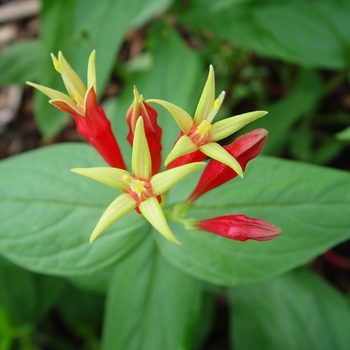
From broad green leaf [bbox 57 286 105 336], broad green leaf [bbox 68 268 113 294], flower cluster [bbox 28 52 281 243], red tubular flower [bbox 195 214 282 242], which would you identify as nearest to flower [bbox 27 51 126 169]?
flower cluster [bbox 28 52 281 243]

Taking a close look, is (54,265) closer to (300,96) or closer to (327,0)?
(300,96)

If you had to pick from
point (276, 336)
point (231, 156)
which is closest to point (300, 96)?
point (276, 336)

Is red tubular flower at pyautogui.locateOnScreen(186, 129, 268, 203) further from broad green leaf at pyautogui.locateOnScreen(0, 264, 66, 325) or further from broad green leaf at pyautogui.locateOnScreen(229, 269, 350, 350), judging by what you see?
broad green leaf at pyautogui.locateOnScreen(0, 264, 66, 325)

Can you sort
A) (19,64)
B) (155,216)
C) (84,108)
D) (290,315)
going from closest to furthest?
(155,216)
(84,108)
(290,315)
(19,64)

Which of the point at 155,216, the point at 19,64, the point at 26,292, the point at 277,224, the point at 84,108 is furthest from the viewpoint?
the point at 19,64

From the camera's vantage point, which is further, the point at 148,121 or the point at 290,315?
the point at 290,315

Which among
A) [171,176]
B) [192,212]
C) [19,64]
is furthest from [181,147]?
[19,64]

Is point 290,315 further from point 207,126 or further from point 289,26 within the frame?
point 289,26
